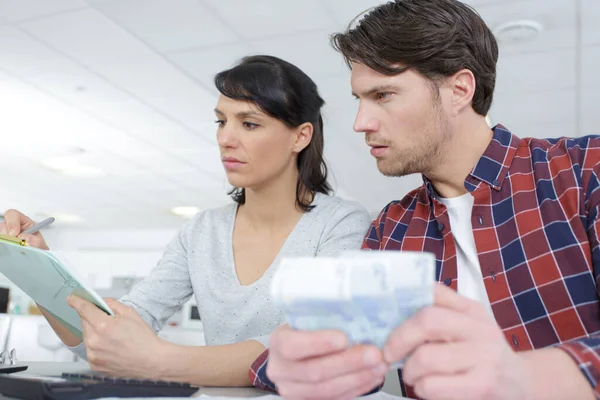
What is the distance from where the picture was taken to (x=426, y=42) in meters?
1.21

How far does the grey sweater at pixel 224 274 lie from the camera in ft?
4.49

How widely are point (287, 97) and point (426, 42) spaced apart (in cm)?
41

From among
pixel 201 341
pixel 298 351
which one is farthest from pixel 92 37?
pixel 298 351

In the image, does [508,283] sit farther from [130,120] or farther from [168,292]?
[130,120]

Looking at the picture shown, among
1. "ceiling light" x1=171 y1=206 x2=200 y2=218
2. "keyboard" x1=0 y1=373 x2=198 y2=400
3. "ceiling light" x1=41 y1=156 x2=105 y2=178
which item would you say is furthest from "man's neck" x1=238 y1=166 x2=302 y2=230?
"ceiling light" x1=171 y1=206 x2=200 y2=218

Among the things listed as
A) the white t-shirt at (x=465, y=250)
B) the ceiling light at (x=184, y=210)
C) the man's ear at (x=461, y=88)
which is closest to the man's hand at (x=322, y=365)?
the white t-shirt at (x=465, y=250)

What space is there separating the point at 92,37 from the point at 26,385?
131 inches

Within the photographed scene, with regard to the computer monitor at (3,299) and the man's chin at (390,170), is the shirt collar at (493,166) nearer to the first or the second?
the man's chin at (390,170)

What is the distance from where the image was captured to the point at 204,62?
3.96 m

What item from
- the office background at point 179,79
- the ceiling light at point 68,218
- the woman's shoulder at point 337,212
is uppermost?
the ceiling light at point 68,218

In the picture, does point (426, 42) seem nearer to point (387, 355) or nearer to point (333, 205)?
point (333, 205)

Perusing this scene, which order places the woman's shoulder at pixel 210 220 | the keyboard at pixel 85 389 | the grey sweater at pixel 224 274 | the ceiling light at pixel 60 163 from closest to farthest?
the keyboard at pixel 85 389 → the grey sweater at pixel 224 274 → the woman's shoulder at pixel 210 220 → the ceiling light at pixel 60 163

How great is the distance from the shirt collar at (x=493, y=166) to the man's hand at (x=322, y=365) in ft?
2.29

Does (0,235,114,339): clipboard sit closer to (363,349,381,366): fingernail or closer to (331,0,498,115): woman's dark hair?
(363,349,381,366): fingernail
